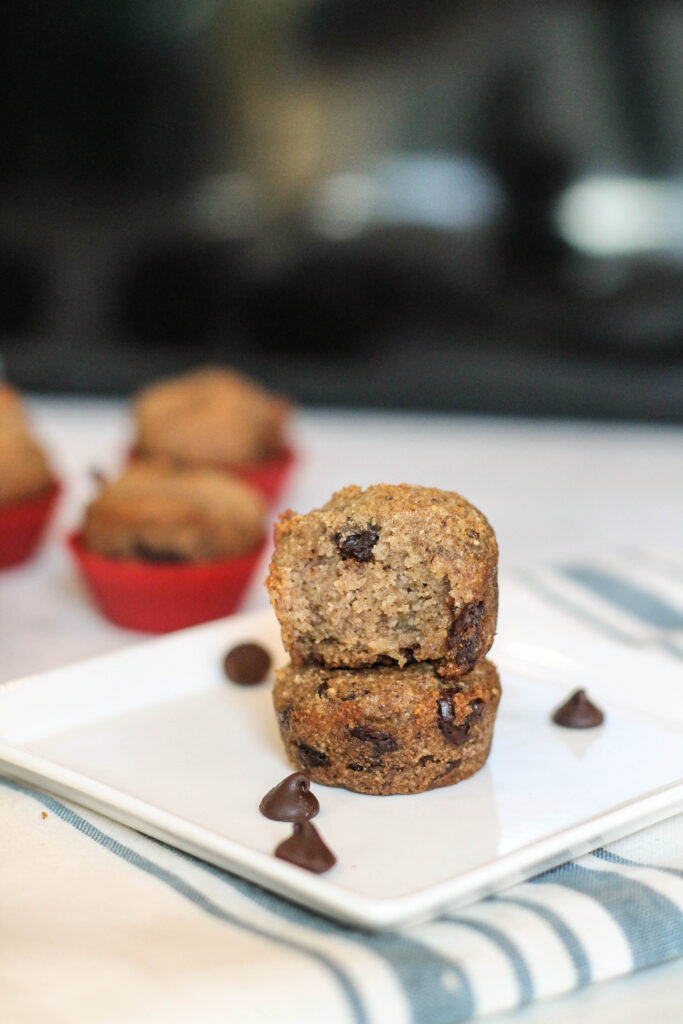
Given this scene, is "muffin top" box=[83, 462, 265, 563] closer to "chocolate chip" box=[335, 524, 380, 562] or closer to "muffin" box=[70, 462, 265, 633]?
"muffin" box=[70, 462, 265, 633]

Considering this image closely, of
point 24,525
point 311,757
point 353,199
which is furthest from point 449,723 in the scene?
point 353,199

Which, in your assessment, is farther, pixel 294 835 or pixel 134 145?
pixel 134 145

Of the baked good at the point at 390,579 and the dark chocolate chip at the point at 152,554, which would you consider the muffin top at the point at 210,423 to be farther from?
the baked good at the point at 390,579

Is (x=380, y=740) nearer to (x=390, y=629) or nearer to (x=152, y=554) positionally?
(x=390, y=629)

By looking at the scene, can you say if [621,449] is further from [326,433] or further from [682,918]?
[682,918]

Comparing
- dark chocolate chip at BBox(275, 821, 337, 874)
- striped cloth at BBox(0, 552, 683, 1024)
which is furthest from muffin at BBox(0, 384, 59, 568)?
dark chocolate chip at BBox(275, 821, 337, 874)

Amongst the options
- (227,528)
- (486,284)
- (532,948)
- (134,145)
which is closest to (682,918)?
(532,948)
